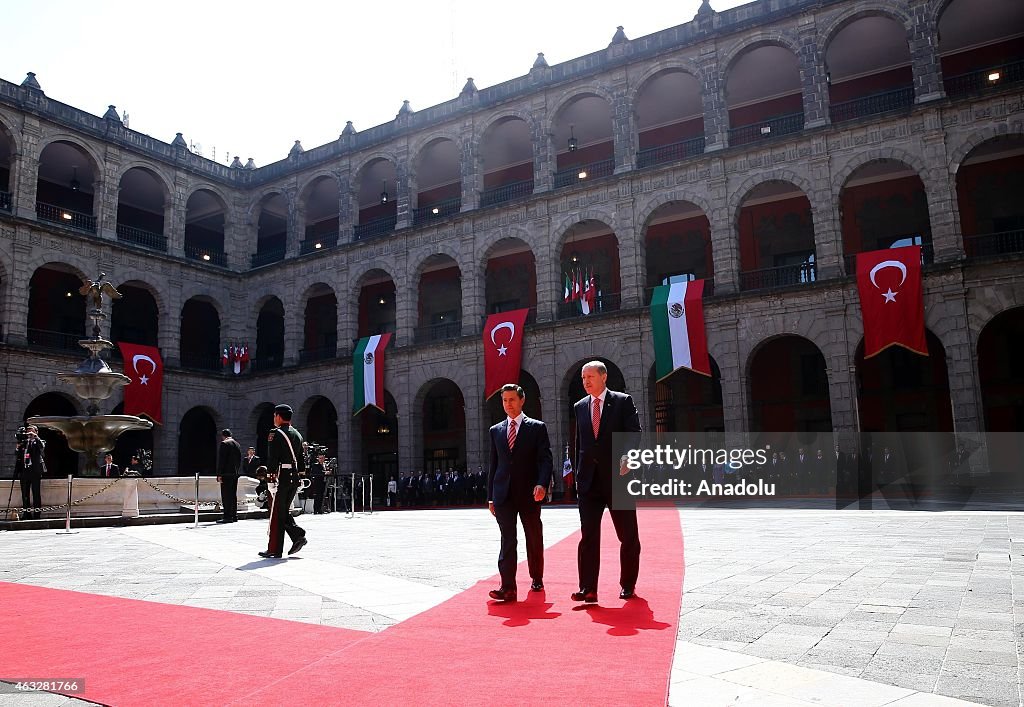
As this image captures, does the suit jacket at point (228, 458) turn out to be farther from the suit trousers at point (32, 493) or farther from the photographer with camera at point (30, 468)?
the suit trousers at point (32, 493)

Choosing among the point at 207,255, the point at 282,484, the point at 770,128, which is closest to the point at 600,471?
the point at 282,484

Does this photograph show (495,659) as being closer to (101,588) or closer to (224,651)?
(224,651)

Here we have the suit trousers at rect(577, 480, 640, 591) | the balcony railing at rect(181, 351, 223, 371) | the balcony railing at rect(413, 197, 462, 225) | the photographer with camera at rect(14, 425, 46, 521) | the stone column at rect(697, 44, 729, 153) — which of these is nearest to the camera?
the suit trousers at rect(577, 480, 640, 591)

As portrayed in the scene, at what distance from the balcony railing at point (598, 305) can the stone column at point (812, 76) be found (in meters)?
8.54

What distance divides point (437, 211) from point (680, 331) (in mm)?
Result: 12312

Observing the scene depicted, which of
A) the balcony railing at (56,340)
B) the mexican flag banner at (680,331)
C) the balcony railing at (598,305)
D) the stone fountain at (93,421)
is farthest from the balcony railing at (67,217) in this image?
the mexican flag banner at (680,331)

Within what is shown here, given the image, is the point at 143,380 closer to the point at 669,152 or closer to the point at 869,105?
the point at 669,152

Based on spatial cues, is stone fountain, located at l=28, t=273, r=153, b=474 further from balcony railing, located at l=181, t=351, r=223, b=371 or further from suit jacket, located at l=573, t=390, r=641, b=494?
balcony railing, located at l=181, t=351, r=223, b=371

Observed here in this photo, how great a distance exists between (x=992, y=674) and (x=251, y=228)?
36.3 meters

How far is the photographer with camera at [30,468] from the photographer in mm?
14969

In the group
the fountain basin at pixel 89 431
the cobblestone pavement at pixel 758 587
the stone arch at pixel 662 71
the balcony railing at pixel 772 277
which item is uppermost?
the stone arch at pixel 662 71

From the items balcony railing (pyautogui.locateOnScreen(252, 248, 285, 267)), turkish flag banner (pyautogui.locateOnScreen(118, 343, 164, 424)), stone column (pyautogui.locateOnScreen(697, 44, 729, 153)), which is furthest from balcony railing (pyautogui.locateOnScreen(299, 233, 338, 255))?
stone column (pyautogui.locateOnScreen(697, 44, 729, 153))

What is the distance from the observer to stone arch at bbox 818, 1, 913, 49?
23.1 m

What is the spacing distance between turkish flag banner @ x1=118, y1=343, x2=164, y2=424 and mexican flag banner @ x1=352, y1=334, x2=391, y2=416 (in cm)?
768
